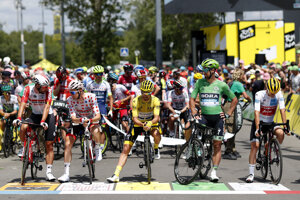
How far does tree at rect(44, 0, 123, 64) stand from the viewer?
134 feet

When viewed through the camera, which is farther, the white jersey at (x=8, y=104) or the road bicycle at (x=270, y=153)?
the white jersey at (x=8, y=104)

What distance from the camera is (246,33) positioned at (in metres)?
33.5

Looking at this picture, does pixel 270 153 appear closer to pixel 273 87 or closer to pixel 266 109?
pixel 266 109

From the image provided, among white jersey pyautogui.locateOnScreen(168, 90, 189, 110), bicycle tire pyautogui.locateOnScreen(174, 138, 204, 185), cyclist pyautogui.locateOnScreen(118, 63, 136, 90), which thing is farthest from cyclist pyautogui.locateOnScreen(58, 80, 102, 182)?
cyclist pyautogui.locateOnScreen(118, 63, 136, 90)

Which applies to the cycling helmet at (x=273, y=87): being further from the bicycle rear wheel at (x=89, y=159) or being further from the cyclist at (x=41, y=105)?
the cyclist at (x=41, y=105)

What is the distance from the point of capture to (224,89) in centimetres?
992

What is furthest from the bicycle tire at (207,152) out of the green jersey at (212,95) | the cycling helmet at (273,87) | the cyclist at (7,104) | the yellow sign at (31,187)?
the cyclist at (7,104)

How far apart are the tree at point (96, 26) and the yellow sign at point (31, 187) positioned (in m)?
31.4

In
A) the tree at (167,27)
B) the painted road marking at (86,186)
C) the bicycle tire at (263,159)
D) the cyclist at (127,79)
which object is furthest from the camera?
the tree at (167,27)

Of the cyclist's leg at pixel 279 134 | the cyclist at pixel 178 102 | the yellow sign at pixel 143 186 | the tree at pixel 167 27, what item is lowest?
the yellow sign at pixel 143 186

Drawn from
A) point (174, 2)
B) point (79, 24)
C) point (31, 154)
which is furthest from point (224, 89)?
point (79, 24)

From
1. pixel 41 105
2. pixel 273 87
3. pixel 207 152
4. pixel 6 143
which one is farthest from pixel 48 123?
pixel 273 87

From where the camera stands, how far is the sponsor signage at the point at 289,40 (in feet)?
114

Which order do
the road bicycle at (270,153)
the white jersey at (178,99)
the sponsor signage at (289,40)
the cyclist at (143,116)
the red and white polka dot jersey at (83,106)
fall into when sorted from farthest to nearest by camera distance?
the sponsor signage at (289,40)
the white jersey at (178,99)
the red and white polka dot jersey at (83,106)
the cyclist at (143,116)
the road bicycle at (270,153)
